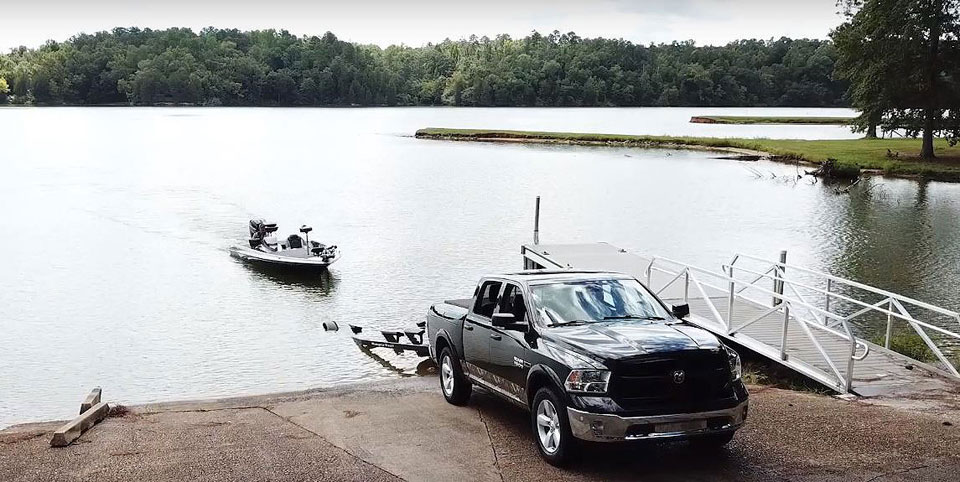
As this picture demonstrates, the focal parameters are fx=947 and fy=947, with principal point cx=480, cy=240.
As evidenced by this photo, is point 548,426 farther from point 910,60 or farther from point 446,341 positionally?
point 910,60

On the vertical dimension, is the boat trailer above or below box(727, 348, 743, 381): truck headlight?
below

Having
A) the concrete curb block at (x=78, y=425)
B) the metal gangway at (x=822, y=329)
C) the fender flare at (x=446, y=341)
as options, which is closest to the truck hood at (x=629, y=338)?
the fender flare at (x=446, y=341)

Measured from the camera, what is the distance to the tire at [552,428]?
9.22 meters

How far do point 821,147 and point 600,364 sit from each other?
73.9 metres

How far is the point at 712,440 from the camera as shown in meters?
9.66

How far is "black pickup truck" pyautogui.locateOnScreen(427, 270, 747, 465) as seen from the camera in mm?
8953

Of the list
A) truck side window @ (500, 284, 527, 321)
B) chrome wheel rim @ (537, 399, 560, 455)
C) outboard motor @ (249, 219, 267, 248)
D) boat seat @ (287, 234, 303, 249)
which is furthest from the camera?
outboard motor @ (249, 219, 267, 248)

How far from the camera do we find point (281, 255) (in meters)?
32.8

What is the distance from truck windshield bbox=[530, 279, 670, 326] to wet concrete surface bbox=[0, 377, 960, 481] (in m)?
1.42

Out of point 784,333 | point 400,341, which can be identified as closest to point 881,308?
point 784,333

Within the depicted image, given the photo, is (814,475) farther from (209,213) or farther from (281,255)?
(209,213)

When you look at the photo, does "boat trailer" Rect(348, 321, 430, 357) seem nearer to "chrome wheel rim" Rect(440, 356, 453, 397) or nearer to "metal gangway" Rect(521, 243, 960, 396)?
"metal gangway" Rect(521, 243, 960, 396)

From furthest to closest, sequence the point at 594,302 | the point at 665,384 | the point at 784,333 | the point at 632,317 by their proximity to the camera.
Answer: the point at 784,333, the point at 594,302, the point at 632,317, the point at 665,384

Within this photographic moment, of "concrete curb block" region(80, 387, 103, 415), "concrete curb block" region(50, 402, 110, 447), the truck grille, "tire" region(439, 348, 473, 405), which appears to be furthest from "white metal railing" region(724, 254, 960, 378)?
"concrete curb block" region(80, 387, 103, 415)
